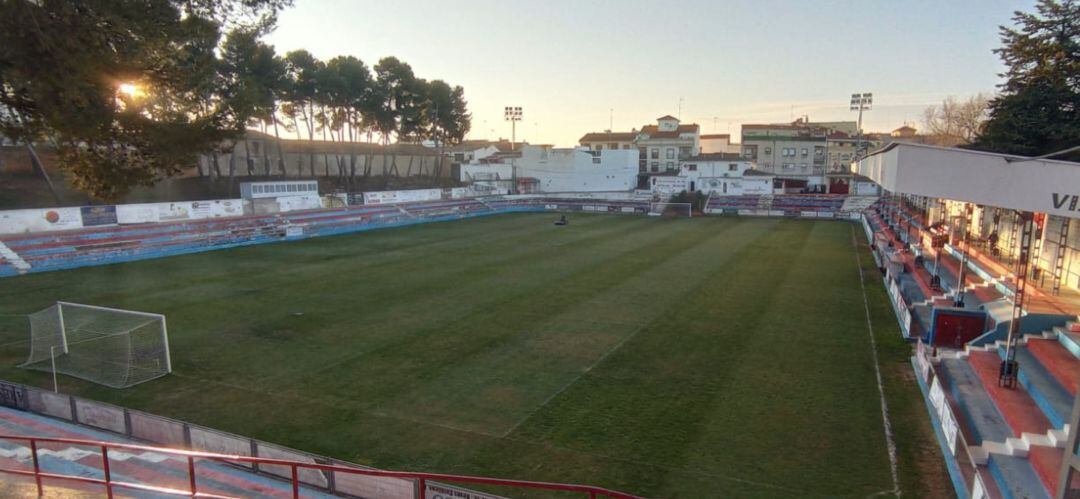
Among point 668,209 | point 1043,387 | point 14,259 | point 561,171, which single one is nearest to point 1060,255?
point 1043,387

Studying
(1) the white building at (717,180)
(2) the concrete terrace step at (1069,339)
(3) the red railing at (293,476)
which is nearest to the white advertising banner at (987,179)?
(3) the red railing at (293,476)

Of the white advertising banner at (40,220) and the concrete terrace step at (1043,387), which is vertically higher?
the white advertising banner at (40,220)

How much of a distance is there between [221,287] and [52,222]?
1508 centimetres

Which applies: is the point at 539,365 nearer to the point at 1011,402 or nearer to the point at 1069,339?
the point at 1011,402

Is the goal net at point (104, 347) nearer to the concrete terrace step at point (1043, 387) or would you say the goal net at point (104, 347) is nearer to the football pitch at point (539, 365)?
the football pitch at point (539, 365)

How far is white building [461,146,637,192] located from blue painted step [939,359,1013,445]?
5934 cm

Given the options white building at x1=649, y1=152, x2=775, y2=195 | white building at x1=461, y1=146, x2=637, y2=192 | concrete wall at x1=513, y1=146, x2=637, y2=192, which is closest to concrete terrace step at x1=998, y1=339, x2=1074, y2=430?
white building at x1=649, y1=152, x2=775, y2=195

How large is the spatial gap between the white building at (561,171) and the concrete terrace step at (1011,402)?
59.6 m

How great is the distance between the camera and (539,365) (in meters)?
14.3

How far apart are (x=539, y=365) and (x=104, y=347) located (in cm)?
1075

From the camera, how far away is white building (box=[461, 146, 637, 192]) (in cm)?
7219

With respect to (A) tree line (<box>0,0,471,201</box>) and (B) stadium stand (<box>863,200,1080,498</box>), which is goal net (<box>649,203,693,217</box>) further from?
(A) tree line (<box>0,0,471,201</box>)

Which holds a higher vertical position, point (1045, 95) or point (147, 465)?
point (1045, 95)

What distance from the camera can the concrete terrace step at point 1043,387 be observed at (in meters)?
9.44
